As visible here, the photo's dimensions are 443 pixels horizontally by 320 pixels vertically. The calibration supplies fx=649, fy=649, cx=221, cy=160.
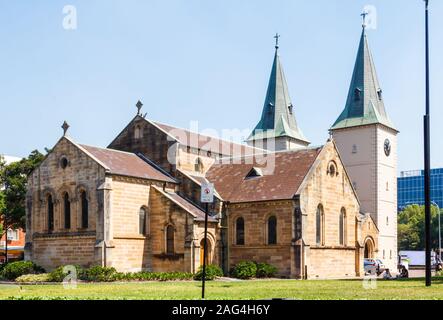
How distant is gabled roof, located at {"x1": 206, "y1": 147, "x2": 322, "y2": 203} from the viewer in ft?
152

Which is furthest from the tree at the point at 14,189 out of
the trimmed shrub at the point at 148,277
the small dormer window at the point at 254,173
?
the trimmed shrub at the point at 148,277

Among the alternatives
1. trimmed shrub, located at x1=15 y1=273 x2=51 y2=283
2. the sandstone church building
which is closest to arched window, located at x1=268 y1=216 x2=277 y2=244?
the sandstone church building

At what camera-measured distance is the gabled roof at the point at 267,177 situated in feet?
152

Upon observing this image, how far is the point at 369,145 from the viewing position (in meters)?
78.2

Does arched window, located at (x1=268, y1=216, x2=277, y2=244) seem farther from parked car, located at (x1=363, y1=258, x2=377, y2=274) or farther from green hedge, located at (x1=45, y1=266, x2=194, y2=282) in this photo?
parked car, located at (x1=363, y1=258, x2=377, y2=274)

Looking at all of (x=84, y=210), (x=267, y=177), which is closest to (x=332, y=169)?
(x=267, y=177)

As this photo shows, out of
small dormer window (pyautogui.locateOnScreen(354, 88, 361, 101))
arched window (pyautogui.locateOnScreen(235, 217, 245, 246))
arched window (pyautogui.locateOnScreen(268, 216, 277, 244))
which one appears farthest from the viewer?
small dormer window (pyautogui.locateOnScreen(354, 88, 361, 101))

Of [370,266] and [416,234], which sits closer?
[370,266]

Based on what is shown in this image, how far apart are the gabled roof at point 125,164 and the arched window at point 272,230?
8.06 metres

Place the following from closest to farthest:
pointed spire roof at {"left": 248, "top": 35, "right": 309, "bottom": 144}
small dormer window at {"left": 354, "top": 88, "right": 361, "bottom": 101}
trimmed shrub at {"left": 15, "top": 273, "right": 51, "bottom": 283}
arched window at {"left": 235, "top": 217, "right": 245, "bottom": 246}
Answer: trimmed shrub at {"left": 15, "top": 273, "right": 51, "bottom": 283} → arched window at {"left": 235, "top": 217, "right": 245, "bottom": 246} → small dormer window at {"left": 354, "top": 88, "right": 361, "bottom": 101} → pointed spire roof at {"left": 248, "top": 35, "right": 309, "bottom": 144}

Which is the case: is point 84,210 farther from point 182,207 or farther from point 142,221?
point 182,207

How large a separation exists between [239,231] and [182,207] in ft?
18.2

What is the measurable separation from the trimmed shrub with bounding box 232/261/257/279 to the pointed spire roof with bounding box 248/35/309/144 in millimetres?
39519
